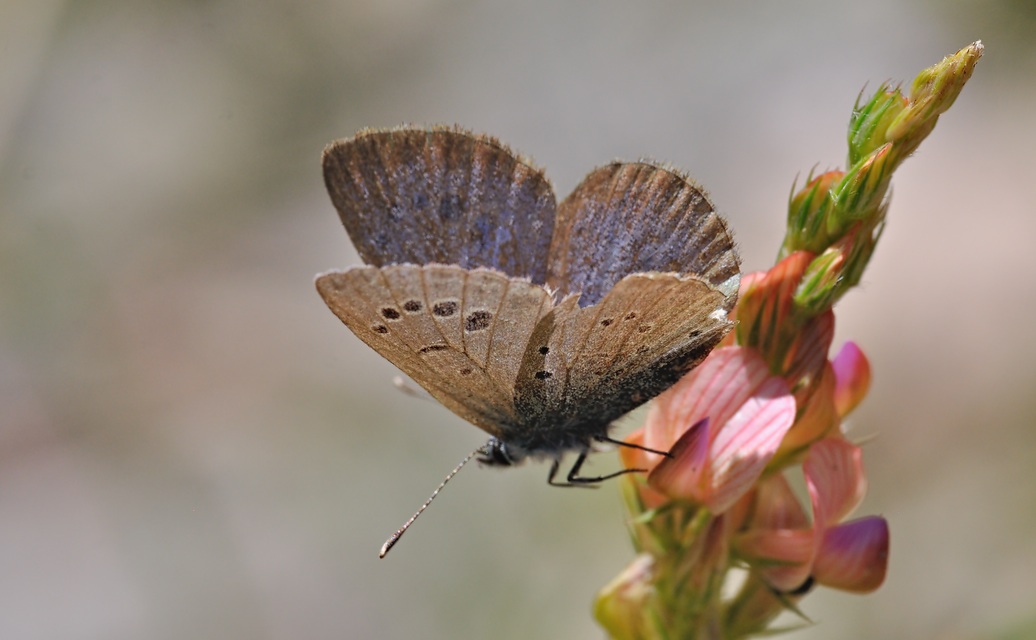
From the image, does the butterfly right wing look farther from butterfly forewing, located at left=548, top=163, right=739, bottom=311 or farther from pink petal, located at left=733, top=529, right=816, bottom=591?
pink petal, located at left=733, top=529, right=816, bottom=591

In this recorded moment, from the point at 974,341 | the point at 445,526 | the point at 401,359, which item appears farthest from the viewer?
the point at 974,341

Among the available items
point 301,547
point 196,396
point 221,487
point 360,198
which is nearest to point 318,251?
point 196,396

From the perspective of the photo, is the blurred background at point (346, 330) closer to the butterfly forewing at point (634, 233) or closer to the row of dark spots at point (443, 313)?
the butterfly forewing at point (634, 233)

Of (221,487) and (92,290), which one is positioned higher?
(92,290)

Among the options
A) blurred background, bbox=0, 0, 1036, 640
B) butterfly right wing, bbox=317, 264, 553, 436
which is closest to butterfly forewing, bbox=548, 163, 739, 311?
butterfly right wing, bbox=317, 264, 553, 436

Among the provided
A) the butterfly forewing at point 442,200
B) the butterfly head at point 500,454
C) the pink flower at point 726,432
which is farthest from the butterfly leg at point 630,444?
the butterfly forewing at point 442,200

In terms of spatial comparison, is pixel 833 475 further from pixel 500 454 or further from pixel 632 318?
pixel 500 454

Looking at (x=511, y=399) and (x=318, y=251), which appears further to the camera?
(x=318, y=251)

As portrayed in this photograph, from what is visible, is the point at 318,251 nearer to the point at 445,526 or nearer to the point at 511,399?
the point at 445,526
